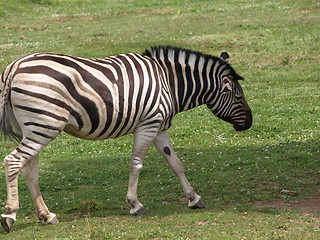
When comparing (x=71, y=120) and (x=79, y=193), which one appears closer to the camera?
(x=71, y=120)

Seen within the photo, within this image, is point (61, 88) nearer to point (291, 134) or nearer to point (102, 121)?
point (102, 121)

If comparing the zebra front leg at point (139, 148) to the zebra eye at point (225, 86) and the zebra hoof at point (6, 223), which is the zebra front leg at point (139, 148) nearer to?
the zebra eye at point (225, 86)

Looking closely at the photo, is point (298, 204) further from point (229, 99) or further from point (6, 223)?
point (6, 223)

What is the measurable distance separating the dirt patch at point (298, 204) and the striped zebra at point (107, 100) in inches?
47.0

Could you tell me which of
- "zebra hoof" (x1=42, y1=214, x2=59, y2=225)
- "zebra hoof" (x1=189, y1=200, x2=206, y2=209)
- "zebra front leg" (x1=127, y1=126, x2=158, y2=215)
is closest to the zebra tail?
"zebra hoof" (x1=42, y1=214, x2=59, y2=225)

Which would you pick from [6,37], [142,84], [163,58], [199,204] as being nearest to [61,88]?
[142,84]

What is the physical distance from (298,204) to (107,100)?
3626 mm

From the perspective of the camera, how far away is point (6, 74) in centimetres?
977

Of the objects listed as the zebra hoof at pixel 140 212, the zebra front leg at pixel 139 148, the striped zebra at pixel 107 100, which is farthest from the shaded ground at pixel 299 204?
the zebra front leg at pixel 139 148

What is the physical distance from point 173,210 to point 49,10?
89.3 ft

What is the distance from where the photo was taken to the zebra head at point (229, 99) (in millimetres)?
11547

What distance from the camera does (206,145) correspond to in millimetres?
15969

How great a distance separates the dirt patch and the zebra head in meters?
1.54

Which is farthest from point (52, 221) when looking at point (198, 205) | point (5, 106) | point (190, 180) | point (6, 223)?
point (190, 180)
